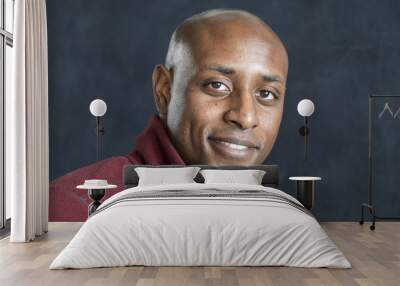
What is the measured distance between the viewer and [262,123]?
23.9ft

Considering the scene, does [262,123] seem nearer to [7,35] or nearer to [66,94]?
[66,94]

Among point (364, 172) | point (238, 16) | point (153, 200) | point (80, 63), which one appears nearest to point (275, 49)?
point (238, 16)

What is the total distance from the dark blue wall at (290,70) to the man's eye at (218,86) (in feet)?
2.74

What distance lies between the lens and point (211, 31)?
7.27 m

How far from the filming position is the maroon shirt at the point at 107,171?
23.7ft

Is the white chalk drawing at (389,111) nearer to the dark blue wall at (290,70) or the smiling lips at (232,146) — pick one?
the dark blue wall at (290,70)

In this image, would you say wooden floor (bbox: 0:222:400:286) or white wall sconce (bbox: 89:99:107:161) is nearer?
wooden floor (bbox: 0:222:400:286)

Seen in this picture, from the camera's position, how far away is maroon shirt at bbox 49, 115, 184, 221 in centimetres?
723

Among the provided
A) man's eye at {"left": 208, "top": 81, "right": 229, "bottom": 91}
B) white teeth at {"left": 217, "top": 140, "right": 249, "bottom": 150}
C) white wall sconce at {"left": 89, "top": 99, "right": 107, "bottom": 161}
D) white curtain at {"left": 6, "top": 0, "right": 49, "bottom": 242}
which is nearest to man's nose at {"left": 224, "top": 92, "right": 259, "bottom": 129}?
man's eye at {"left": 208, "top": 81, "right": 229, "bottom": 91}

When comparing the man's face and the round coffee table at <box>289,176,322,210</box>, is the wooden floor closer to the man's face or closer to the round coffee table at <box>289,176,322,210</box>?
the round coffee table at <box>289,176,322,210</box>

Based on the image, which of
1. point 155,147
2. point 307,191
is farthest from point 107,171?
point 307,191

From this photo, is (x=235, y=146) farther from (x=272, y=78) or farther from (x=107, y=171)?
(x=107, y=171)

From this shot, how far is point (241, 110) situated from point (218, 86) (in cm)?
39

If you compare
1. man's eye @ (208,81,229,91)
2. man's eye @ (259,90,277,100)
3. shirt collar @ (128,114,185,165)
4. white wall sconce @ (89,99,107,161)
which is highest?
man's eye @ (208,81,229,91)
